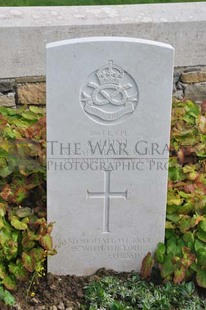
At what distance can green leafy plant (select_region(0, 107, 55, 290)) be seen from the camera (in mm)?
3506

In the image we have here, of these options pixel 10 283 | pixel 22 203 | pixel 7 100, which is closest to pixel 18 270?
pixel 10 283

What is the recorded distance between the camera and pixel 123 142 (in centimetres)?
341

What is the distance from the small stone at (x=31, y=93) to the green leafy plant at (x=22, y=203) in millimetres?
414

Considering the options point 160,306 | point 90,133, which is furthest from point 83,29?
point 160,306

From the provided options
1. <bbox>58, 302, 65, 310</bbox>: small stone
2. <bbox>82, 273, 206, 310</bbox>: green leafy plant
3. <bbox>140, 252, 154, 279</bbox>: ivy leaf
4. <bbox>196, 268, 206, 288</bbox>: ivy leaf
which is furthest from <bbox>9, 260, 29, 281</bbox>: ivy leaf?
<bbox>196, 268, 206, 288</bbox>: ivy leaf

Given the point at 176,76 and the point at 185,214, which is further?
the point at 176,76

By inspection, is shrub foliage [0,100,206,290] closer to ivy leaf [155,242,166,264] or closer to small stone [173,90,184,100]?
ivy leaf [155,242,166,264]

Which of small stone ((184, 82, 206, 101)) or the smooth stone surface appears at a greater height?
the smooth stone surface

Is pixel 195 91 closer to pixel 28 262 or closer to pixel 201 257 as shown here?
pixel 201 257

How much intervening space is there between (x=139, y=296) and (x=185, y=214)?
497mm

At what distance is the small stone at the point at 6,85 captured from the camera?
454cm

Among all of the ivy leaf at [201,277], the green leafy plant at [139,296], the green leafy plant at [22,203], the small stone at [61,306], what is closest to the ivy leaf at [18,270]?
the green leafy plant at [22,203]

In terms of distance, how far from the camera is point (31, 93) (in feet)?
15.2

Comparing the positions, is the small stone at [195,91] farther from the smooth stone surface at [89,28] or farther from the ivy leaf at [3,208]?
the ivy leaf at [3,208]
